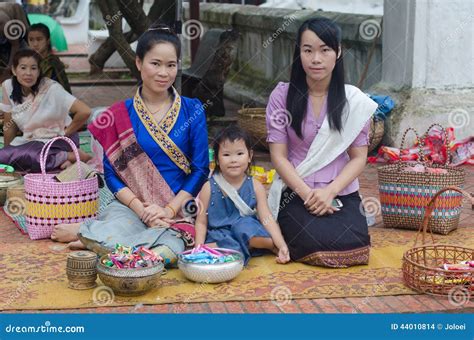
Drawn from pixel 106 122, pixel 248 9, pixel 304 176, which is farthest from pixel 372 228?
pixel 248 9

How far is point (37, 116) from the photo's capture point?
22.7ft

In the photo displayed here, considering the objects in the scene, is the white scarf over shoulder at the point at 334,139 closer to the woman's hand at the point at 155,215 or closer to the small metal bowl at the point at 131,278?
the woman's hand at the point at 155,215

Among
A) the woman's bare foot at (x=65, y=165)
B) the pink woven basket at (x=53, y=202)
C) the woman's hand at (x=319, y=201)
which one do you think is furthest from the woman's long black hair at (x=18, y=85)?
the woman's hand at (x=319, y=201)

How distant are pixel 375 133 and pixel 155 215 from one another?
339 cm

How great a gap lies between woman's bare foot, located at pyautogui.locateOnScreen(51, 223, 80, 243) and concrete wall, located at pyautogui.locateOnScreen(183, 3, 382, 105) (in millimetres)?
4248

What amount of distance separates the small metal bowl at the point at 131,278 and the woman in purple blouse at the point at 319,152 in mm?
924

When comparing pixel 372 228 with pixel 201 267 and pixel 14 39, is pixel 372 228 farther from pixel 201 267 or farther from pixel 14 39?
pixel 14 39

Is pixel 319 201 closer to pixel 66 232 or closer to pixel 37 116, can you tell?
pixel 66 232

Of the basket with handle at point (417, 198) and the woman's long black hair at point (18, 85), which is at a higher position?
the woman's long black hair at point (18, 85)

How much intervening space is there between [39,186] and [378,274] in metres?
2.06

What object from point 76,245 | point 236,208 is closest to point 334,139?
point 236,208

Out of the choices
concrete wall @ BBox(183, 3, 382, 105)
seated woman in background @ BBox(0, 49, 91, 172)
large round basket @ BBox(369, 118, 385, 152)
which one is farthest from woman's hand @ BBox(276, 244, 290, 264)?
concrete wall @ BBox(183, 3, 382, 105)

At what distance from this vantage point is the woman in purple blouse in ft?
15.8

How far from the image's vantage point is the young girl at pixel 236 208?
15.9 ft
